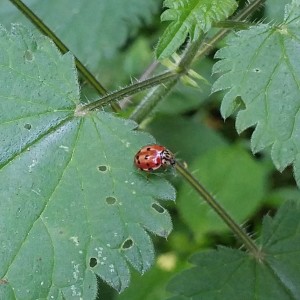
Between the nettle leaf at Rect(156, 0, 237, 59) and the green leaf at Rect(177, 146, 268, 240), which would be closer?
the nettle leaf at Rect(156, 0, 237, 59)

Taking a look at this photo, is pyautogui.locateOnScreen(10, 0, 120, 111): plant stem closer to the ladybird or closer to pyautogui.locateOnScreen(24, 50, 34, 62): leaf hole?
pyautogui.locateOnScreen(24, 50, 34, 62): leaf hole

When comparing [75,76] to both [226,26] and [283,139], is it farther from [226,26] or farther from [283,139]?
[283,139]

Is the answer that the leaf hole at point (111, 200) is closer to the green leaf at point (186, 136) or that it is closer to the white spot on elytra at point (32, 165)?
the white spot on elytra at point (32, 165)

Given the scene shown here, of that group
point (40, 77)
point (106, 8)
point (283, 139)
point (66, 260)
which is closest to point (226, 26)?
point (283, 139)

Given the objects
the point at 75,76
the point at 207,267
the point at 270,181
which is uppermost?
the point at 75,76

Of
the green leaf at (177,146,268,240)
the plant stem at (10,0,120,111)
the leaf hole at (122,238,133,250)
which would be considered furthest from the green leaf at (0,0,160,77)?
the leaf hole at (122,238,133,250)

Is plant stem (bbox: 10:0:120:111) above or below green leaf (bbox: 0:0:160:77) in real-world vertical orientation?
above

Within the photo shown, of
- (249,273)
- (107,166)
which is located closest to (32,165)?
(107,166)
